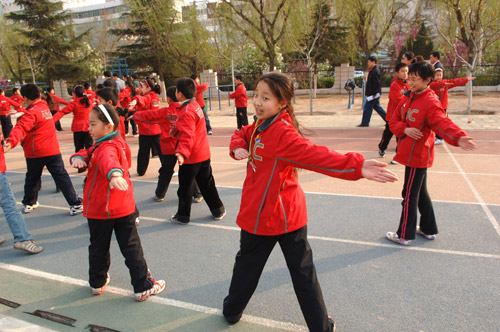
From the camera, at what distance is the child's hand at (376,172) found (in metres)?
2.19

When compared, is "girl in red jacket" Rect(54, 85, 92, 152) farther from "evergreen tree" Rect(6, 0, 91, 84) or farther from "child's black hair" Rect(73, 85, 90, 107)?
"evergreen tree" Rect(6, 0, 91, 84)

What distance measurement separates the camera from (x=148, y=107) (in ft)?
27.3

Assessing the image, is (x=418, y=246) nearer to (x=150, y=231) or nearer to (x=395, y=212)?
(x=395, y=212)

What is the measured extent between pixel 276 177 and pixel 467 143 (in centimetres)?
179

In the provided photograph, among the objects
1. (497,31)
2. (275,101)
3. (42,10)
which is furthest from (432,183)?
(42,10)

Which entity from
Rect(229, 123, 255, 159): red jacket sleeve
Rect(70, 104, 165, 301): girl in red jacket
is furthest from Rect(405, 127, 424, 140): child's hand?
Rect(70, 104, 165, 301): girl in red jacket

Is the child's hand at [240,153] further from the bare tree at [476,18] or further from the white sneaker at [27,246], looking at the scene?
the bare tree at [476,18]

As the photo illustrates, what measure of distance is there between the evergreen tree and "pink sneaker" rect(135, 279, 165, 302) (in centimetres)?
3178

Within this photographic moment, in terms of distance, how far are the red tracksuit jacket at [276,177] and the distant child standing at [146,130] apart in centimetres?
446

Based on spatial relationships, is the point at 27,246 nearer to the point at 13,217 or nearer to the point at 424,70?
the point at 13,217

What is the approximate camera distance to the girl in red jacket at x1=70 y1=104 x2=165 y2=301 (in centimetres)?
329

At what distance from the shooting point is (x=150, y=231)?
5090mm

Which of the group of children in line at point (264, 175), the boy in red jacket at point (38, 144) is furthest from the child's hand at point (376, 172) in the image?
the boy in red jacket at point (38, 144)

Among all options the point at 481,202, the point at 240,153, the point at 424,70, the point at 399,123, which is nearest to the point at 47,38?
the point at 399,123
